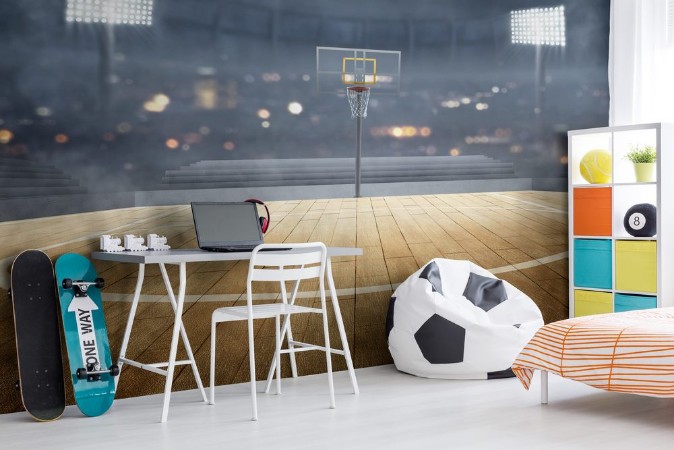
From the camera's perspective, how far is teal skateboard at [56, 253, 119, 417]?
3.73 metres

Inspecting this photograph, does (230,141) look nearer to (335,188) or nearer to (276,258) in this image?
(335,188)

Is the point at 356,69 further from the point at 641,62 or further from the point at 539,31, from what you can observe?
the point at 641,62

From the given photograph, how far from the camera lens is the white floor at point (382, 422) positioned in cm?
320

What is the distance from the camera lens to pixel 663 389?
10.8 feet

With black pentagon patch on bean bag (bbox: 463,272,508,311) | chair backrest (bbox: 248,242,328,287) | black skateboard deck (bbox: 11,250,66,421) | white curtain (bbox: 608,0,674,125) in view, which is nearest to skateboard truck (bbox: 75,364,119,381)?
black skateboard deck (bbox: 11,250,66,421)

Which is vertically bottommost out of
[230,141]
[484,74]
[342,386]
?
[342,386]

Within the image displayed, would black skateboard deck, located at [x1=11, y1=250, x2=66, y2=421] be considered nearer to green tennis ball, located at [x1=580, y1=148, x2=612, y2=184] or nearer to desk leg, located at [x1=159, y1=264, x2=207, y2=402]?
desk leg, located at [x1=159, y1=264, x2=207, y2=402]

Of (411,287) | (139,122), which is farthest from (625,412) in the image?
(139,122)

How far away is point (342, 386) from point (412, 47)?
6.90 feet

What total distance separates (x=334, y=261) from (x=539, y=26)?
7.24ft

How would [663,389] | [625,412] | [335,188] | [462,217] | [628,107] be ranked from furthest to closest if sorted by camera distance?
1. [628,107]
2. [462,217]
3. [335,188]
4. [625,412]
5. [663,389]

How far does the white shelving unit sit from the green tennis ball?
3 cm

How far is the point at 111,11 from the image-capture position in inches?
162

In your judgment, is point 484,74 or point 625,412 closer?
point 625,412
